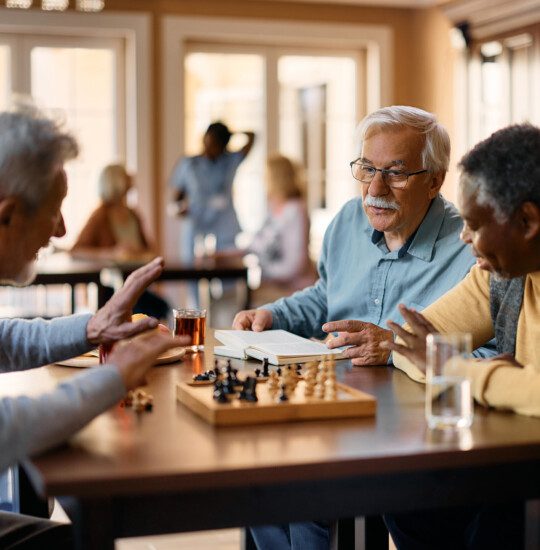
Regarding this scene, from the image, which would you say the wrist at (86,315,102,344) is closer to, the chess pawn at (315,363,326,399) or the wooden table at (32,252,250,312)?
the chess pawn at (315,363,326,399)

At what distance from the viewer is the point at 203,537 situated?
10.3 feet

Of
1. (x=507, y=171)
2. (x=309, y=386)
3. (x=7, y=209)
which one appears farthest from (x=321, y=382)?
(x=7, y=209)

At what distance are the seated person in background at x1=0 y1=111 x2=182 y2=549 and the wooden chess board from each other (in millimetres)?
122

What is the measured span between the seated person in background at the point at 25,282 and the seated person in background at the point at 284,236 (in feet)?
13.4

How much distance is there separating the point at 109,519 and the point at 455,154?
720 centimetres

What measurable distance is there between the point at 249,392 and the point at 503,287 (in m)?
0.63

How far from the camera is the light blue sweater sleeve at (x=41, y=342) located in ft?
6.43

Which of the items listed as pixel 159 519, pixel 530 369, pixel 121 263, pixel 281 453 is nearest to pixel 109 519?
pixel 159 519

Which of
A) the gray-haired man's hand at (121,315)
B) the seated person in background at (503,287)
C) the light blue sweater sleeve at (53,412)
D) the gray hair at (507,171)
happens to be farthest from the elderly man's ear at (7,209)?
the gray hair at (507,171)

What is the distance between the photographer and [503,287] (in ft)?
6.24

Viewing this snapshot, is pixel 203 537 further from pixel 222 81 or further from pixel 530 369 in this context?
pixel 222 81

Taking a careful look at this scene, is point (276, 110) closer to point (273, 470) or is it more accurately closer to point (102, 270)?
point (102, 270)

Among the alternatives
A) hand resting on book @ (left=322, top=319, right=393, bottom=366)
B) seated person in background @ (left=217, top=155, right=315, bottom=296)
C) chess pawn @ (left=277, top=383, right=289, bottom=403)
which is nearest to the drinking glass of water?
chess pawn @ (left=277, top=383, right=289, bottom=403)

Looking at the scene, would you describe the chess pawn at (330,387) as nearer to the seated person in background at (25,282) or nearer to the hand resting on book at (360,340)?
the seated person in background at (25,282)
